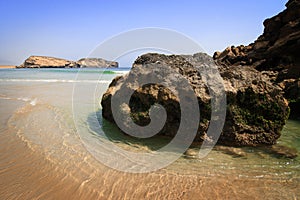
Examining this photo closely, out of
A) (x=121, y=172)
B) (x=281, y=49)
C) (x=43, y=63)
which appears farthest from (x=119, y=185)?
(x=43, y=63)

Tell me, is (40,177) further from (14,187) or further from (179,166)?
(179,166)

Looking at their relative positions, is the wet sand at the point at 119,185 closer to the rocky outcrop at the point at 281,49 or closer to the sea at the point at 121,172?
the sea at the point at 121,172

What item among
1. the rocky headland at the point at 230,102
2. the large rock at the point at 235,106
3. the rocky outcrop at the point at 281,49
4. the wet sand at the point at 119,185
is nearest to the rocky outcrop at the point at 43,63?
the rocky outcrop at the point at 281,49

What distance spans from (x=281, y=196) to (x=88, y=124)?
170 inches

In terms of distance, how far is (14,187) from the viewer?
104 inches

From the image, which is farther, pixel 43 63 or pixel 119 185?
pixel 43 63

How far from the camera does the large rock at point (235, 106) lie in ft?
14.3

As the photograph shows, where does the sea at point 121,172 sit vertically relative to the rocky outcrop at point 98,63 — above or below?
below

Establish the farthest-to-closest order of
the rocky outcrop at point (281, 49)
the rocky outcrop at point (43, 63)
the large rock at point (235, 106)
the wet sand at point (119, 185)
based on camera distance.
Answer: the rocky outcrop at point (43, 63)
the rocky outcrop at point (281, 49)
the large rock at point (235, 106)
the wet sand at point (119, 185)

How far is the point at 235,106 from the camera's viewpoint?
14.5ft

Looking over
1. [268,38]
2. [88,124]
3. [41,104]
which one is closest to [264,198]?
[88,124]

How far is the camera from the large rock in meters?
4.37

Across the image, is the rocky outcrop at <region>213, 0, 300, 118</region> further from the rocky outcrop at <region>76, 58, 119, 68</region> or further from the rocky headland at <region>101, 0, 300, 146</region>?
the rocky outcrop at <region>76, 58, 119, 68</region>

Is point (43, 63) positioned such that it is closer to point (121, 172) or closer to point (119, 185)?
point (121, 172)
